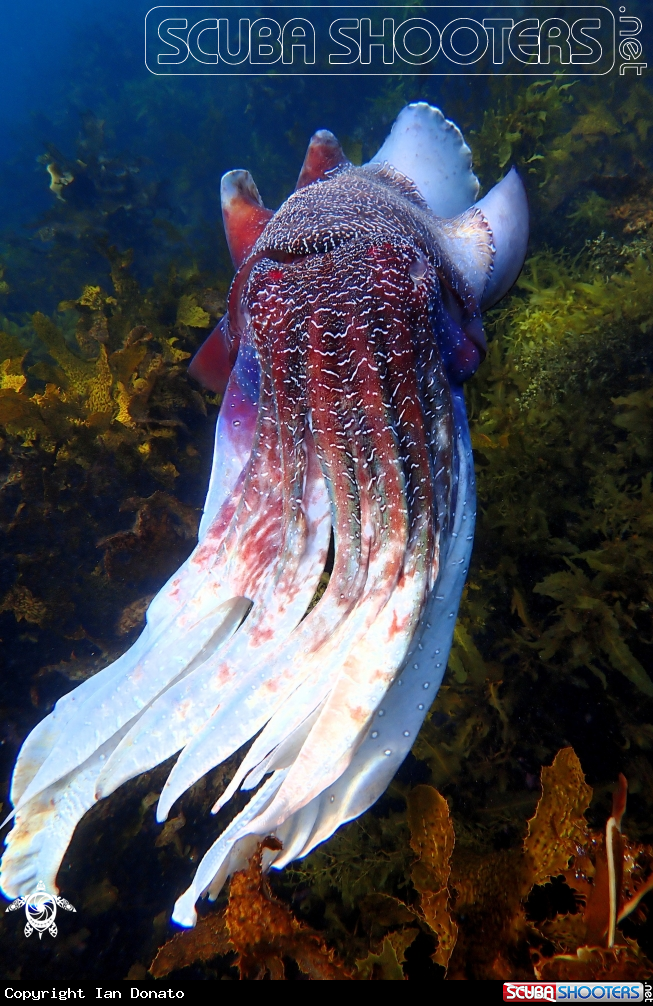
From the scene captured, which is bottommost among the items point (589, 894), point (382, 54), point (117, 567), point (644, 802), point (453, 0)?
point (644, 802)

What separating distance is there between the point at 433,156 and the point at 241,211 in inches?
50.4

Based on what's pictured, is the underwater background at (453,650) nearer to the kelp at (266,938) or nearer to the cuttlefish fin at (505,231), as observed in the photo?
the kelp at (266,938)

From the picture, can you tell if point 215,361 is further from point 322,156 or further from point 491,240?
point 491,240

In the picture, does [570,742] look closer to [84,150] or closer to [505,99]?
[505,99]

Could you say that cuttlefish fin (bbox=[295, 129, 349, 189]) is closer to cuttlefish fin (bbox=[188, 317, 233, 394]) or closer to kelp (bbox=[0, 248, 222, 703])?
cuttlefish fin (bbox=[188, 317, 233, 394])

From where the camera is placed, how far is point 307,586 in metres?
1.68

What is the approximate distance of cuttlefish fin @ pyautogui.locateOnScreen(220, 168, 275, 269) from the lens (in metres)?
2.30

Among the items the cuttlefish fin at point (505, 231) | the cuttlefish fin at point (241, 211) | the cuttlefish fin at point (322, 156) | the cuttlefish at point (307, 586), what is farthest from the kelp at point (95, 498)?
the cuttlefish fin at point (505, 231)

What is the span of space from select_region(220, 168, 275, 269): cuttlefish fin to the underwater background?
129 cm

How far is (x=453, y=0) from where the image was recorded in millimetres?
15438

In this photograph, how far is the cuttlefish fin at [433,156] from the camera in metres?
2.73

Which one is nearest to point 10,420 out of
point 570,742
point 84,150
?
point 570,742

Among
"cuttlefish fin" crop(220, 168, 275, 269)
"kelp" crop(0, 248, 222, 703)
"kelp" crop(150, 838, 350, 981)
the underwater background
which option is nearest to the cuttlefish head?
"cuttlefish fin" crop(220, 168, 275, 269)

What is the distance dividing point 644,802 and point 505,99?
26.7ft
